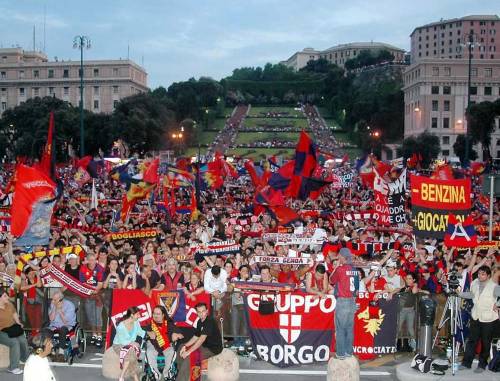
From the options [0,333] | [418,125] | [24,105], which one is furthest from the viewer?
[418,125]

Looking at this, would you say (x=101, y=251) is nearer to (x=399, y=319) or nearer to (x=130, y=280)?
(x=130, y=280)

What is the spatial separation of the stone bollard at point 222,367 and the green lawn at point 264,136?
96485 millimetres

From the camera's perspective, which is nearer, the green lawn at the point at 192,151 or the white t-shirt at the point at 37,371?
the white t-shirt at the point at 37,371

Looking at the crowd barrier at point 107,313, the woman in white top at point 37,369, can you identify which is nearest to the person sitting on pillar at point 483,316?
the crowd barrier at point 107,313

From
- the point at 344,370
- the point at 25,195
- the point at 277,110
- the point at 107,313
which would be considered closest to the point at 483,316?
the point at 344,370

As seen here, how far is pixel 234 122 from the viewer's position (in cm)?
12306

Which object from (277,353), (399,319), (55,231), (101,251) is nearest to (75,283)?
(101,251)

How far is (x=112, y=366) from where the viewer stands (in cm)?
993

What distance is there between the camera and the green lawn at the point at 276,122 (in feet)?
396

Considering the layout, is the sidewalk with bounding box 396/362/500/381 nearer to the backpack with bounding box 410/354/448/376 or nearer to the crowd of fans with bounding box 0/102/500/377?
the backpack with bounding box 410/354/448/376

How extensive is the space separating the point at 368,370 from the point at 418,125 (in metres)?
97.7

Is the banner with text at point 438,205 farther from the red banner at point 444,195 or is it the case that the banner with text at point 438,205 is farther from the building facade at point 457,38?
the building facade at point 457,38

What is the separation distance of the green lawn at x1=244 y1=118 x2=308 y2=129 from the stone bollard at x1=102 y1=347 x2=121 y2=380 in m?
110

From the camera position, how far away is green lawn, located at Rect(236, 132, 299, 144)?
106812 millimetres
